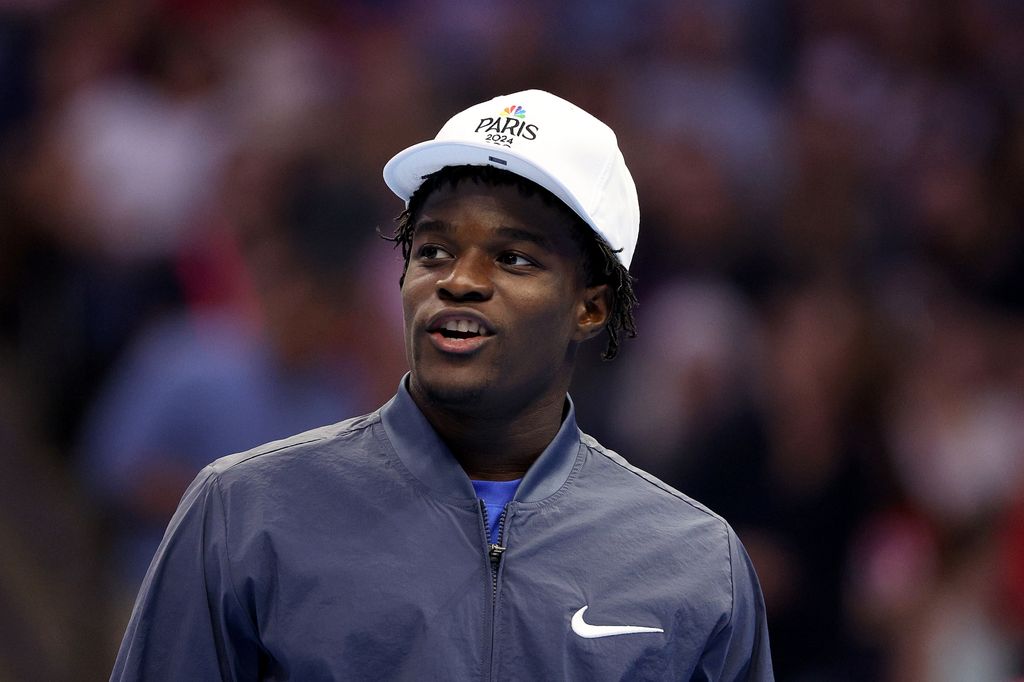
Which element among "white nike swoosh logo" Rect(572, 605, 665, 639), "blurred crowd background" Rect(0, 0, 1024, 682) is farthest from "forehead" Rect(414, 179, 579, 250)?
"blurred crowd background" Rect(0, 0, 1024, 682)

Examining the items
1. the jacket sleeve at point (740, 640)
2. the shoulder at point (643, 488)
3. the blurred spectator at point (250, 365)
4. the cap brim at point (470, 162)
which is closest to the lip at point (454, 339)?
the cap brim at point (470, 162)

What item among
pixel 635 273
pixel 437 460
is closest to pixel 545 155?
pixel 437 460

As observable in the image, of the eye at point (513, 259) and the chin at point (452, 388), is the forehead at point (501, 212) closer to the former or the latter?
the eye at point (513, 259)

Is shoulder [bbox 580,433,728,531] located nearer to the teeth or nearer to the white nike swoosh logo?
the white nike swoosh logo

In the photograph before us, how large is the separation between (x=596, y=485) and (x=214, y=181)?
3.07 m

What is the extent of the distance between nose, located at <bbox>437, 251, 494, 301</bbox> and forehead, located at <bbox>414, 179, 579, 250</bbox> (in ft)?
0.17

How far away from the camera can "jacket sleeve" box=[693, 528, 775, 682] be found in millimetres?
2125

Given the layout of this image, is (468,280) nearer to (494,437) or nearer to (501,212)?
(501,212)

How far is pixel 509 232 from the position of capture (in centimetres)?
205

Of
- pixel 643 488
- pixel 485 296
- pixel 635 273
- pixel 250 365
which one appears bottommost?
pixel 250 365

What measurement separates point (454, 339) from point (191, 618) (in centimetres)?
51

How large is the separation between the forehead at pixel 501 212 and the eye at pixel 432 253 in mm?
Result: 28

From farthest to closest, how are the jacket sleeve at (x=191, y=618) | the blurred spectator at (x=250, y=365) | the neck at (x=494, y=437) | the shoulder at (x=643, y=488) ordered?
the blurred spectator at (x=250, y=365)
the shoulder at (x=643, y=488)
the neck at (x=494, y=437)
the jacket sleeve at (x=191, y=618)

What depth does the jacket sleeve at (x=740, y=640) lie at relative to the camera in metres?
2.12
